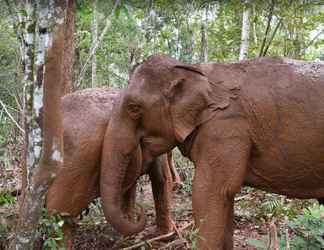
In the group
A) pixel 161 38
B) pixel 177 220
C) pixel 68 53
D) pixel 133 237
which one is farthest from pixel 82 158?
pixel 161 38

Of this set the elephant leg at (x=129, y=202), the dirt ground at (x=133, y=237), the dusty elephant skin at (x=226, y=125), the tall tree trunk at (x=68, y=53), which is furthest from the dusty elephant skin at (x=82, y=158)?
the tall tree trunk at (x=68, y=53)

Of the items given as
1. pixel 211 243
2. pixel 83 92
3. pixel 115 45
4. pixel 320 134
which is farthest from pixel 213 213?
pixel 115 45

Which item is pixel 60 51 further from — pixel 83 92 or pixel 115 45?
pixel 115 45

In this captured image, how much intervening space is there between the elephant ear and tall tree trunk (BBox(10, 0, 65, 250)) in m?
1.34

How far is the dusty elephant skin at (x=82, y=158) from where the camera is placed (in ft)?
13.1

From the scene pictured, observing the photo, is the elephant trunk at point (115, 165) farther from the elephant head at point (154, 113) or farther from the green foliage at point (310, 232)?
the green foliage at point (310, 232)

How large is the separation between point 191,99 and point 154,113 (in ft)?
1.00

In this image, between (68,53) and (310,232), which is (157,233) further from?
(68,53)

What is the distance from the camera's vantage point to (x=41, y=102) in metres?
2.58

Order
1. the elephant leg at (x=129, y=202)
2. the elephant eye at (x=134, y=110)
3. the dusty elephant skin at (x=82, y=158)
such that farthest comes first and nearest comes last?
the elephant leg at (x=129, y=202)
the dusty elephant skin at (x=82, y=158)
the elephant eye at (x=134, y=110)

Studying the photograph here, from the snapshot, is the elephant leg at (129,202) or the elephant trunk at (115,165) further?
the elephant leg at (129,202)

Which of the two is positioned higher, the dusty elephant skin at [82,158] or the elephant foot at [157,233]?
the dusty elephant skin at [82,158]

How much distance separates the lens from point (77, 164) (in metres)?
3.99

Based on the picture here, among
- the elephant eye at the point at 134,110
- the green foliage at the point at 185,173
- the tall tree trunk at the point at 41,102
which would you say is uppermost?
the tall tree trunk at the point at 41,102
